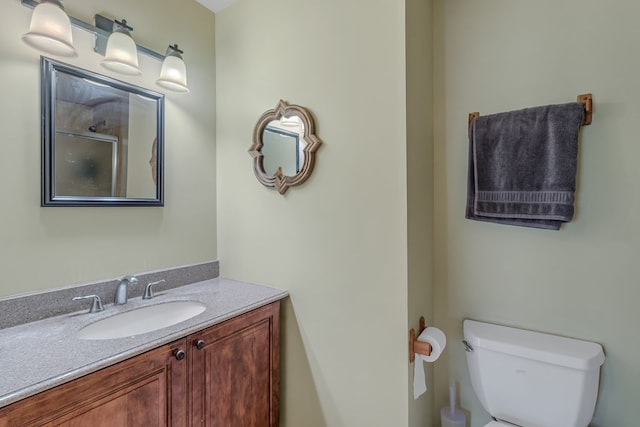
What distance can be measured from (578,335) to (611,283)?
25cm

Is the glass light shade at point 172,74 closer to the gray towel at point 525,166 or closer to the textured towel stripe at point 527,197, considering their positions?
the gray towel at point 525,166

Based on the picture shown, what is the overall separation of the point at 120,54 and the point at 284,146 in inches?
32.3

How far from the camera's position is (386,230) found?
51.0 inches

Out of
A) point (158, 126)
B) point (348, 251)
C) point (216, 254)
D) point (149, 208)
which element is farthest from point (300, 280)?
point (158, 126)

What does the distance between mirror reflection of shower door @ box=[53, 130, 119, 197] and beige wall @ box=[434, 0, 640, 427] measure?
63.5 inches

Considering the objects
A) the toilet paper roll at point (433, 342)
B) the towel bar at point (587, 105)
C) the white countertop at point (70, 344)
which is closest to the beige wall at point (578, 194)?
the towel bar at point (587, 105)

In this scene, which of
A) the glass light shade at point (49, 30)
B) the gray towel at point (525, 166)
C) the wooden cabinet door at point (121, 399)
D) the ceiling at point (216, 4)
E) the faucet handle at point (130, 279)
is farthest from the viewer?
the ceiling at point (216, 4)

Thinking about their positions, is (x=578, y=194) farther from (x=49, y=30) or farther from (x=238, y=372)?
(x=49, y=30)

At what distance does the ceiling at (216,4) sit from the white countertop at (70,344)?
67.5 inches

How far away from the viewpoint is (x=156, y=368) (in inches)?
40.6

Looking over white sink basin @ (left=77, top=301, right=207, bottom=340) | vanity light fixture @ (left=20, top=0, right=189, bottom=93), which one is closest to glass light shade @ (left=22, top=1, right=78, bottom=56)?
vanity light fixture @ (left=20, top=0, right=189, bottom=93)

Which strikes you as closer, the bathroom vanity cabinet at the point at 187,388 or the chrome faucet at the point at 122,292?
the bathroom vanity cabinet at the point at 187,388

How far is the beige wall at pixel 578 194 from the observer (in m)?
1.18

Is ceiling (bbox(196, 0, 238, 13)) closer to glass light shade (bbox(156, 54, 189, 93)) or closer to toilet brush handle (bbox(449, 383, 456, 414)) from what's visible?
glass light shade (bbox(156, 54, 189, 93))
